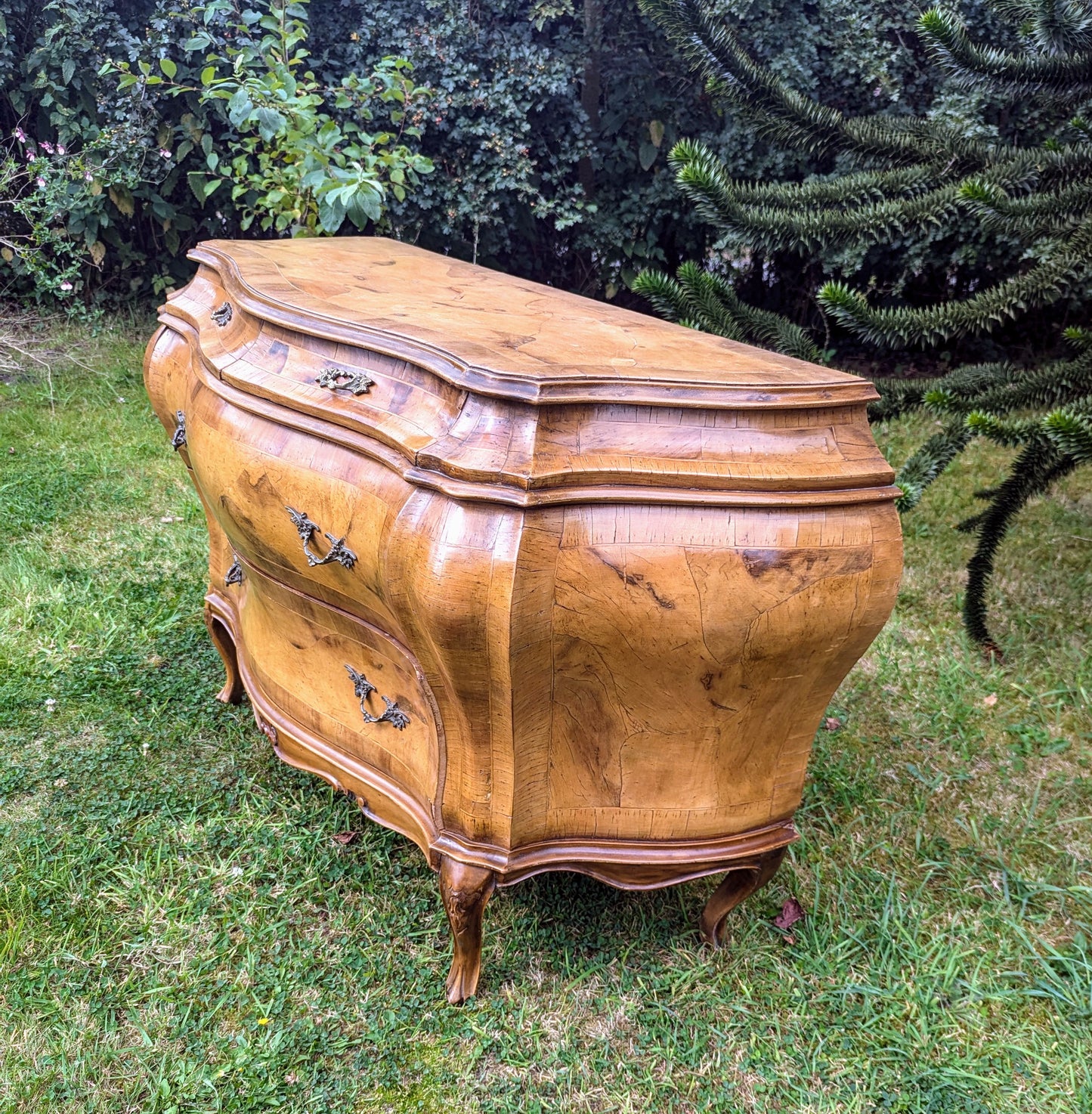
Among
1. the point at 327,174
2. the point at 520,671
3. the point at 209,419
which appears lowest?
the point at 520,671

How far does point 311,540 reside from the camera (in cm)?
187

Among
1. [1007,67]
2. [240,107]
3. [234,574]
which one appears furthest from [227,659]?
[1007,67]

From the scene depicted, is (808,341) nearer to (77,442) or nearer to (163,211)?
(77,442)

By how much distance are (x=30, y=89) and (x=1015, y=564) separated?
5693 millimetres

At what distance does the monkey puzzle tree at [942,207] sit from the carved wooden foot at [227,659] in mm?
1686

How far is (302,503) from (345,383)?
25cm

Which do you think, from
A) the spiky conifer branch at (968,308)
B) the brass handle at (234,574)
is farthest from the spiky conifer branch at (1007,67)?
the brass handle at (234,574)

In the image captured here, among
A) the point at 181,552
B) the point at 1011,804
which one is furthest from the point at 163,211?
the point at 1011,804

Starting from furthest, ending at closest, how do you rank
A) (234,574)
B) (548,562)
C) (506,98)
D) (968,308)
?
(506,98), (968,308), (234,574), (548,562)

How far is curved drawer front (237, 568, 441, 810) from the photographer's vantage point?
6.30 ft

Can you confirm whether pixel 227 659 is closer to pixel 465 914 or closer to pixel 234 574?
pixel 234 574

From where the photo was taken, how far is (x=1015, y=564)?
13.3ft

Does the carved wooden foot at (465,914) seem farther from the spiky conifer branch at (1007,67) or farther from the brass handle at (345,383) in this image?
the spiky conifer branch at (1007,67)

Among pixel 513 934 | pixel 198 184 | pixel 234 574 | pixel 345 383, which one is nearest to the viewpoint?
pixel 345 383
